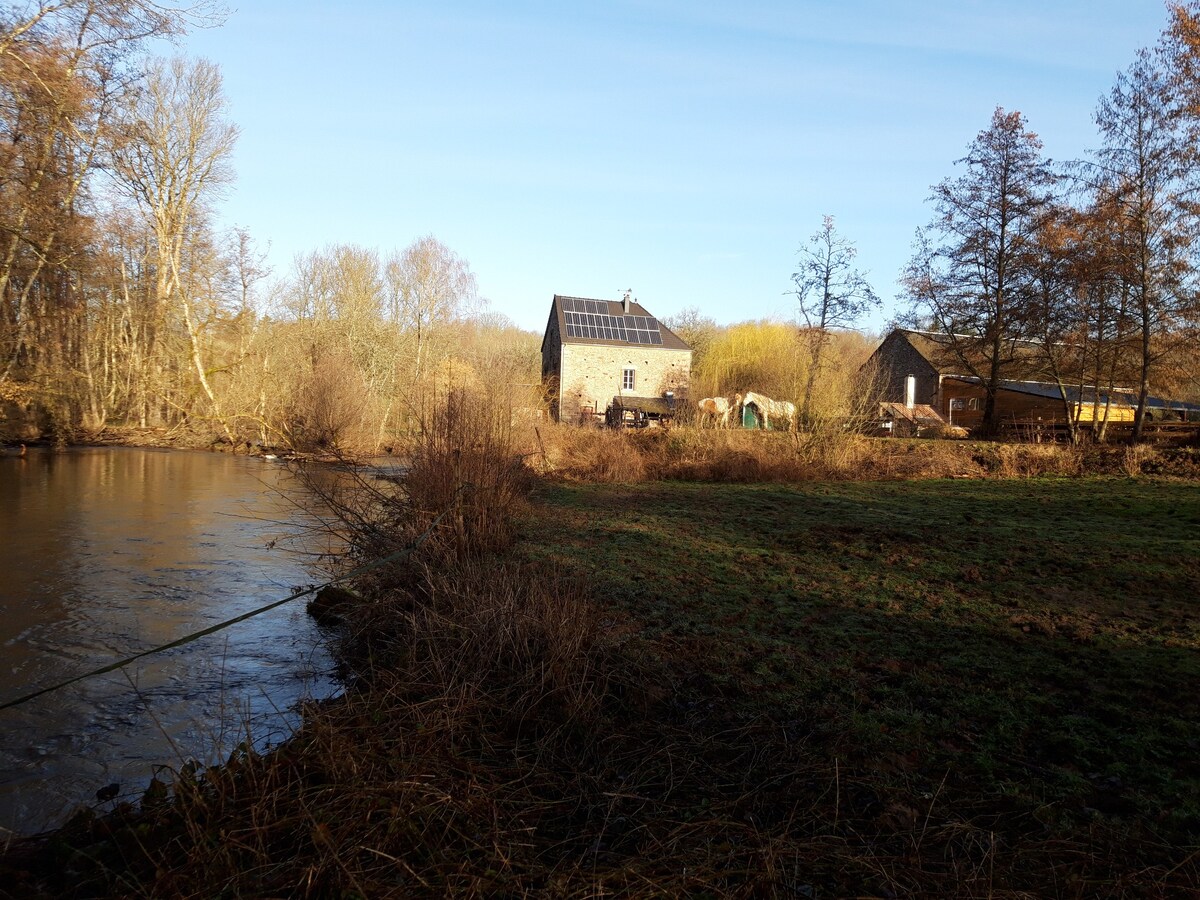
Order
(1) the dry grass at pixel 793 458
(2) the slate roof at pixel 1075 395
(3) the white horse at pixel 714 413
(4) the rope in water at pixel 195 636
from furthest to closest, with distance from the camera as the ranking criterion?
(2) the slate roof at pixel 1075 395
(3) the white horse at pixel 714 413
(1) the dry grass at pixel 793 458
(4) the rope in water at pixel 195 636

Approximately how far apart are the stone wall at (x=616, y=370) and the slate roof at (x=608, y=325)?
472 mm

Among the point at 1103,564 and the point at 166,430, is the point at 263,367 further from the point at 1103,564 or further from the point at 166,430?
the point at 1103,564

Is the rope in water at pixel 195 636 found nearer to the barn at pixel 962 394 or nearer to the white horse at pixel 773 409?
the white horse at pixel 773 409

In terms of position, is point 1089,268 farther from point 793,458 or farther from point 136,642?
point 136,642

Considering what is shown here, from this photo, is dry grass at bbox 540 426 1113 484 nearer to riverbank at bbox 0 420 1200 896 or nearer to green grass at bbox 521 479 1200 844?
green grass at bbox 521 479 1200 844

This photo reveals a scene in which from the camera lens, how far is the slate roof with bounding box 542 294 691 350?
5350 cm

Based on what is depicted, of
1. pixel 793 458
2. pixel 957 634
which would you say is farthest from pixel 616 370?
pixel 957 634

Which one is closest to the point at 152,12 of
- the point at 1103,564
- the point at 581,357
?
the point at 1103,564

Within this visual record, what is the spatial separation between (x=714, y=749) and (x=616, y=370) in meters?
49.4

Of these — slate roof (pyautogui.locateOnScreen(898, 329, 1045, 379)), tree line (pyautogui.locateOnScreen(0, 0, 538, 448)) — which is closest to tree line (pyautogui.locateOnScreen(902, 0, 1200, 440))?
slate roof (pyautogui.locateOnScreen(898, 329, 1045, 379))

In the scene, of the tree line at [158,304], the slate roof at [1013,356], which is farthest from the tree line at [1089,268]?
the tree line at [158,304]

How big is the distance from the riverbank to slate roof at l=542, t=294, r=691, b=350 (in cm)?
4561

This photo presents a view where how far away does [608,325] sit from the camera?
54969mm

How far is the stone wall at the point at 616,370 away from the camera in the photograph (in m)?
52.2
